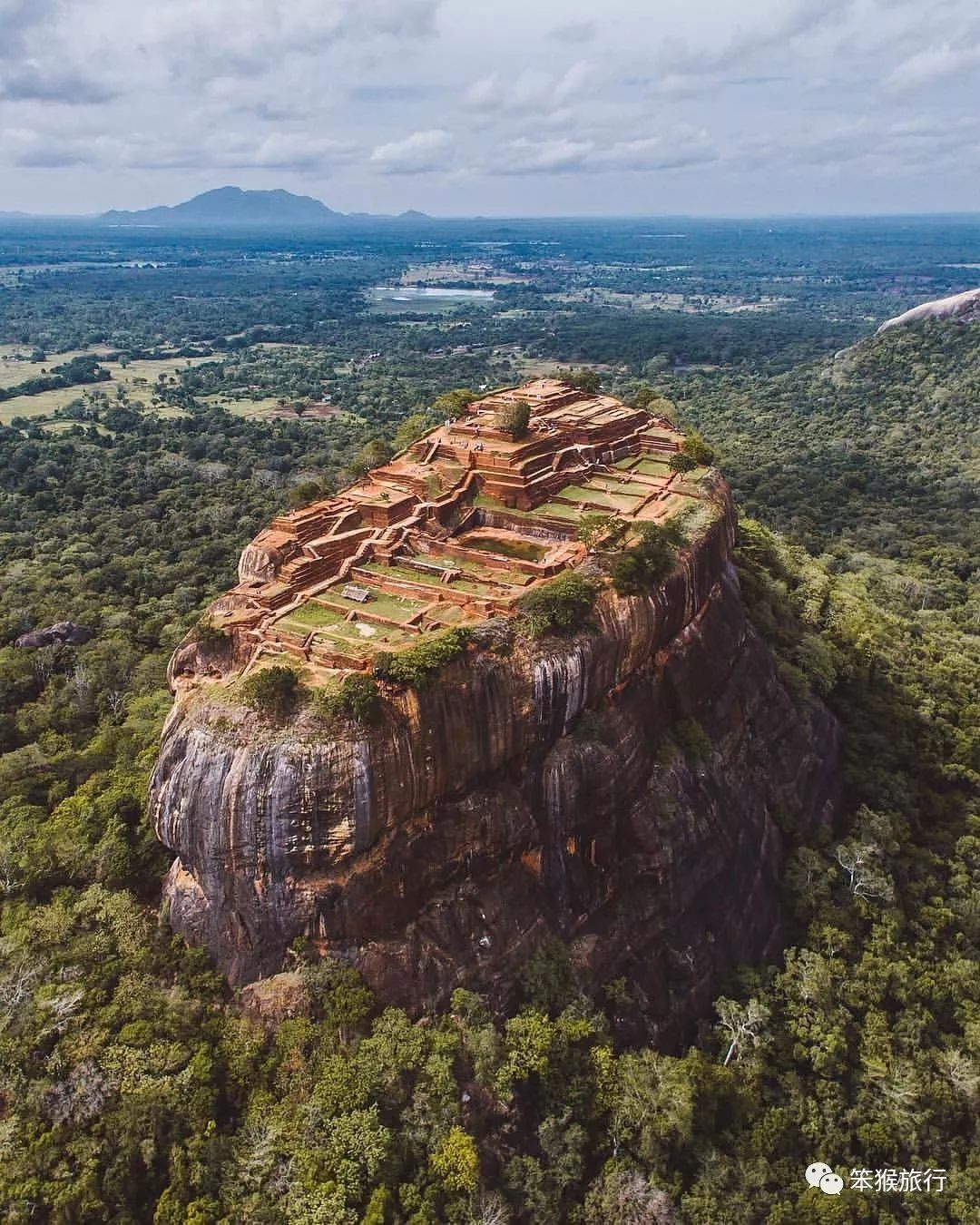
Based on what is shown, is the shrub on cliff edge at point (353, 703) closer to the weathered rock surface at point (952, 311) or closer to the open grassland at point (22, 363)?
the weathered rock surface at point (952, 311)

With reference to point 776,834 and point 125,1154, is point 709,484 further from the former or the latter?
point 125,1154

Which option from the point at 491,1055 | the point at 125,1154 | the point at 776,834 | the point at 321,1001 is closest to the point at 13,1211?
the point at 125,1154

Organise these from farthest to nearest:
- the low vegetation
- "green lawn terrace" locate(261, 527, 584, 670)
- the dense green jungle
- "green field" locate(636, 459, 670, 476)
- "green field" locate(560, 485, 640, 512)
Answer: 1. "green field" locate(636, 459, 670, 476)
2. "green field" locate(560, 485, 640, 512)
3. the low vegetation
4. "green lawn terrace" locate(261, 527, 584, 670)
5. the dense green jungle

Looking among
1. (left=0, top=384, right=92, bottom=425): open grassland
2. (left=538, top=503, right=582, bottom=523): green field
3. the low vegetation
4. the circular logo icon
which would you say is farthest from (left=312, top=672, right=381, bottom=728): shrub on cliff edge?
(left=0, top=384, right=92, bottom=425): open grassland

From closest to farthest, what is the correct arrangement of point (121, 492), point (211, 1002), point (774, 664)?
point (211, 1002), point (774, 664), point (121, 492)

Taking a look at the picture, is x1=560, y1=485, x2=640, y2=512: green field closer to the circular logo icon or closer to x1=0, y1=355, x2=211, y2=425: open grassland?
the circular logo icon

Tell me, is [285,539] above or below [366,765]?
above
